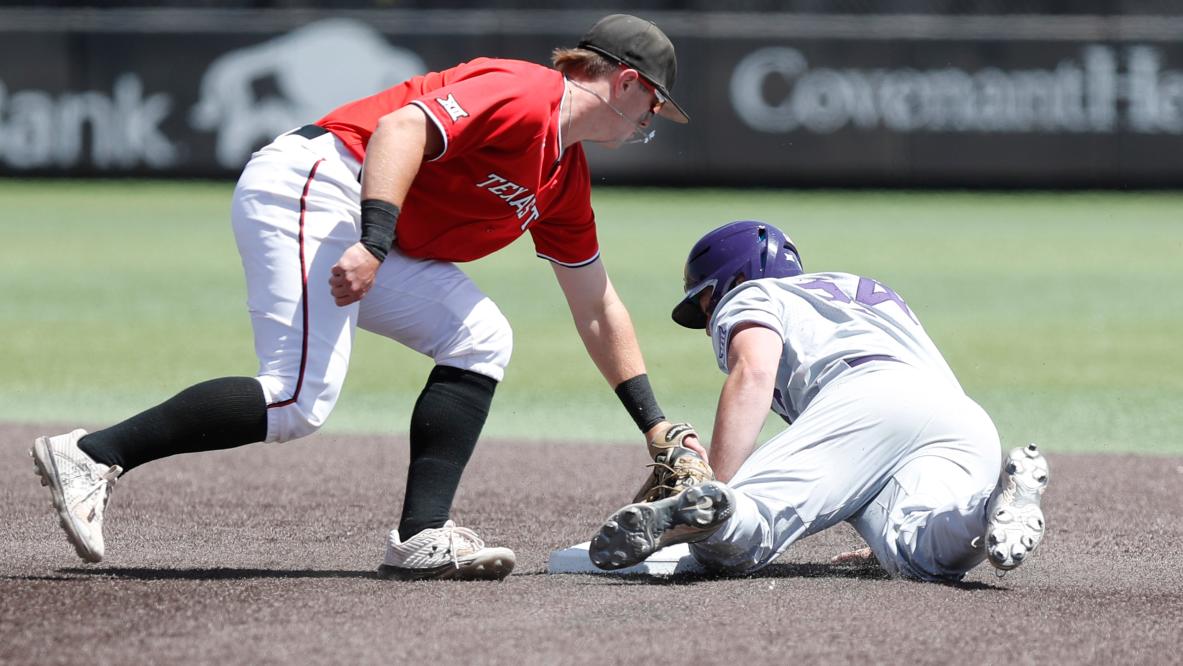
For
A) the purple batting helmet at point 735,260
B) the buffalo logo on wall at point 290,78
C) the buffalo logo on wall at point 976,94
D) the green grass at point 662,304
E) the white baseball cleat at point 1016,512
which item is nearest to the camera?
the white baseball cleat at point 1016,512

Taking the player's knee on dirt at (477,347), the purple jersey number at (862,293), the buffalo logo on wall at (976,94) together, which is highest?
the purple jersey number at (862,293)

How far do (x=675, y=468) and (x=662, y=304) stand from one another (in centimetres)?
761

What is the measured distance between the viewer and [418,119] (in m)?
4.00

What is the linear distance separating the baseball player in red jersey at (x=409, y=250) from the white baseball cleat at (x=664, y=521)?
1.33 feet

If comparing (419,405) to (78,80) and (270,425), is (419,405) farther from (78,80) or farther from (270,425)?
(78,80)

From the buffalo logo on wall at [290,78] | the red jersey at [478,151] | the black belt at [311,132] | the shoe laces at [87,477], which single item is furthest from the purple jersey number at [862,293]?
the buffalo logo on wall at [290,78]

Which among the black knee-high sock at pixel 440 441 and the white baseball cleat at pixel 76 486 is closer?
the white baseball cleat at pixel 76 486

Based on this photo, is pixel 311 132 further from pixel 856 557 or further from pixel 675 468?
pixel 856 557

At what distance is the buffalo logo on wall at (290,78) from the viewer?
810 inches

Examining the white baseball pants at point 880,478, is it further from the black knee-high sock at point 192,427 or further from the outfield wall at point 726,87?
the outfield wall at point 726,87

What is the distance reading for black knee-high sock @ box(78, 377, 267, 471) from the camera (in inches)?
158

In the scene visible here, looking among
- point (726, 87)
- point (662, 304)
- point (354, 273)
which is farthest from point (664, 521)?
point (726, 87)

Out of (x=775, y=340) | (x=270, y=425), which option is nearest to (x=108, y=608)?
(x=270, y=425)

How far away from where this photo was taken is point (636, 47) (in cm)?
438
